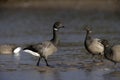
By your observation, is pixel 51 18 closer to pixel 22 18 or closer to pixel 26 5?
pixel 22 18

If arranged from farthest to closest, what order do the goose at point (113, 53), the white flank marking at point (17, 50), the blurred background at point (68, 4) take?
1. the blurred background at point (68, 4)
2. the white flank marking at point (17, 50)
3. the goose at point (113, 53)

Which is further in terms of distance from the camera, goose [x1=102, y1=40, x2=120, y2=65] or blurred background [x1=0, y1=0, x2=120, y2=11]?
blurred background [x1=0, y1=0, x2=120, y2=11]

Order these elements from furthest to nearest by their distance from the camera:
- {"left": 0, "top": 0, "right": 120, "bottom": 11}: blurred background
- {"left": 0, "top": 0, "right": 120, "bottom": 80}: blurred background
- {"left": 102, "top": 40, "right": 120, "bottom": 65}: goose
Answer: {"left": 0, "top": 0, "right": 120, "bottom": 11}: blurred background < {"left": 0, "top": 0, "right": 120, "bottom": 80}: blurred background < {"left": 102, "top": 40, "right": 120, "bottom": 65}: goose

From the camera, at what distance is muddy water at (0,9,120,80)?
51.1 ft

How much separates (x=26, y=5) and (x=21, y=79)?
30.1m

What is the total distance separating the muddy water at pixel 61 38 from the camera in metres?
15.6

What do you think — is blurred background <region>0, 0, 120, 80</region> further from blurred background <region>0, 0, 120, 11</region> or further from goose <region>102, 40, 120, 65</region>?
goose <region>102, 40, 120, 65</region>

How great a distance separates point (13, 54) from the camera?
21.1 metres

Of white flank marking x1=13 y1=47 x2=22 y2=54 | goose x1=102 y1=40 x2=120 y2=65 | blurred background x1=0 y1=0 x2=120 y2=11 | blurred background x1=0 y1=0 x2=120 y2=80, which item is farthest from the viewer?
blurred background x1=0 y1=0 x2=120 y2=11

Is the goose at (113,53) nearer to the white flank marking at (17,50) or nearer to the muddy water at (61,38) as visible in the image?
the muddy water at (61,38)

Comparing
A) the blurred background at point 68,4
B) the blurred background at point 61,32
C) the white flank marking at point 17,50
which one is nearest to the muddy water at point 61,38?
the blurred background at point 61,32

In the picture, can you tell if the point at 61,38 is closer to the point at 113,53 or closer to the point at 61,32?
the point at 61,32

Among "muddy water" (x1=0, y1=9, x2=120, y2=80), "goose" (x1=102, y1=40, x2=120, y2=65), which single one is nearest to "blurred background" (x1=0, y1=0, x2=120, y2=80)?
"muddy water" (x1=0, y1=9, x2=120, y2=80)

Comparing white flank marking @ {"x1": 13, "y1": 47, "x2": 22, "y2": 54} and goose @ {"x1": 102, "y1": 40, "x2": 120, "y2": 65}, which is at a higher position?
goose @ {"x1": 102, "y1": 40, "x2": 120, "y2": 65}
